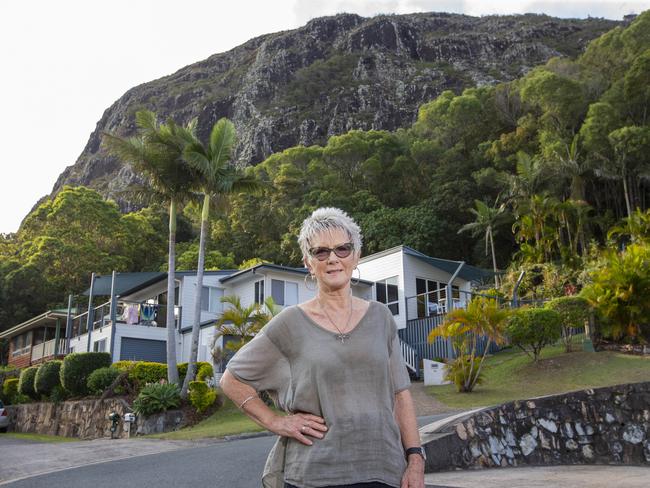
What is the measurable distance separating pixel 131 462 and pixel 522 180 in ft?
107

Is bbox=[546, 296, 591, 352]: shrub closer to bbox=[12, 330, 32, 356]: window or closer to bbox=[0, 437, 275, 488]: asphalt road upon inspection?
bbox=[0, 437, 275, 488]: asphalt road

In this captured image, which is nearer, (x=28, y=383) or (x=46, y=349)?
(x=28, y=383)

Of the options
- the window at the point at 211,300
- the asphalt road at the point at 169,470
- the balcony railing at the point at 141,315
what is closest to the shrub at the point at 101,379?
the balcony railing at the point at 141,315

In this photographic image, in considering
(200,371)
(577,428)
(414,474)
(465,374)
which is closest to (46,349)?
(200,371)

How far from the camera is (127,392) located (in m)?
23.3

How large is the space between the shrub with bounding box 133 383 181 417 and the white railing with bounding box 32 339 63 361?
1712 cm

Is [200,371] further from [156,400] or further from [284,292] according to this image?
[284,292]

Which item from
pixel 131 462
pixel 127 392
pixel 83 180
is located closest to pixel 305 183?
pixel 127 392

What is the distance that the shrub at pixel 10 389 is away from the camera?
31.4m

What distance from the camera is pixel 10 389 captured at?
1249 inches

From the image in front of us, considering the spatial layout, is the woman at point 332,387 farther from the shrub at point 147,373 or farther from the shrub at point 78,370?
the shrub at point 78,370

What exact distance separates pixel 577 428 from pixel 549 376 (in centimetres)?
1151

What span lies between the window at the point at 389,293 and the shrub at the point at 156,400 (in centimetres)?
1206

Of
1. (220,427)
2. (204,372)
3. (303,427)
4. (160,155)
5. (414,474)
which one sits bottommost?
(220,427)
